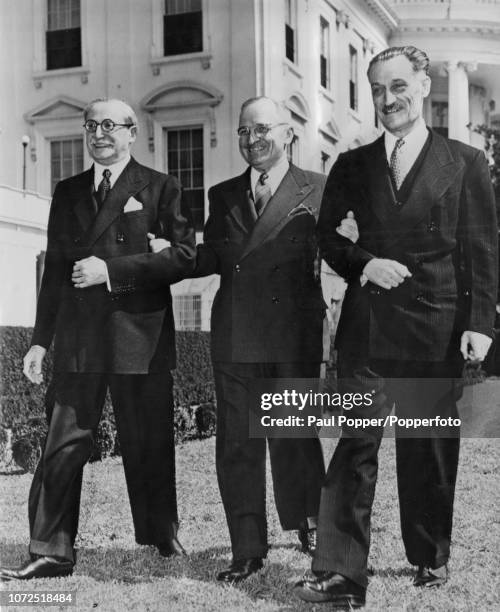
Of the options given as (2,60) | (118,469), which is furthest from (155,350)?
(2,60)

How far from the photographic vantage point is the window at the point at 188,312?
3760 mm

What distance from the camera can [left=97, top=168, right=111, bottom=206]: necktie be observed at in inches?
142

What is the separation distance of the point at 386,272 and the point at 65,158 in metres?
1.72

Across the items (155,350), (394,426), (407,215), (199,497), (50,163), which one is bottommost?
(199,497)

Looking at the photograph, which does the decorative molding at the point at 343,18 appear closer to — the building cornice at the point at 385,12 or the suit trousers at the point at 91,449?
the building cornice at the point at 385,12

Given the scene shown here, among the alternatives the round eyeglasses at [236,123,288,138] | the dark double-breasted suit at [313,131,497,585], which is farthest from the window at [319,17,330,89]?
the dark double-breasted suit at [313,131,497,585]

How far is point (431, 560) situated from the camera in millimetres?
3160

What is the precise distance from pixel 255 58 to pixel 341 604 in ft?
7.78

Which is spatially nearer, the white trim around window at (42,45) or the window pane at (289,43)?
the window pane at (289,43)

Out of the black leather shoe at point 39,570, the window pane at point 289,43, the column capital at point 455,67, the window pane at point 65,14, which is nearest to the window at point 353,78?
the window pane at point 289,43

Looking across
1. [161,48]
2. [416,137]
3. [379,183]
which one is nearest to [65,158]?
[161,48]

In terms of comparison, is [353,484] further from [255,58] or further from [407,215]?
[255,58]

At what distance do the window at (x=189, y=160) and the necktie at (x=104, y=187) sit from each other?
0.35m

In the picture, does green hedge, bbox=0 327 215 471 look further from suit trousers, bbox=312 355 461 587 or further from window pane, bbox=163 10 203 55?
window pane, bbox=163 10 203 55
